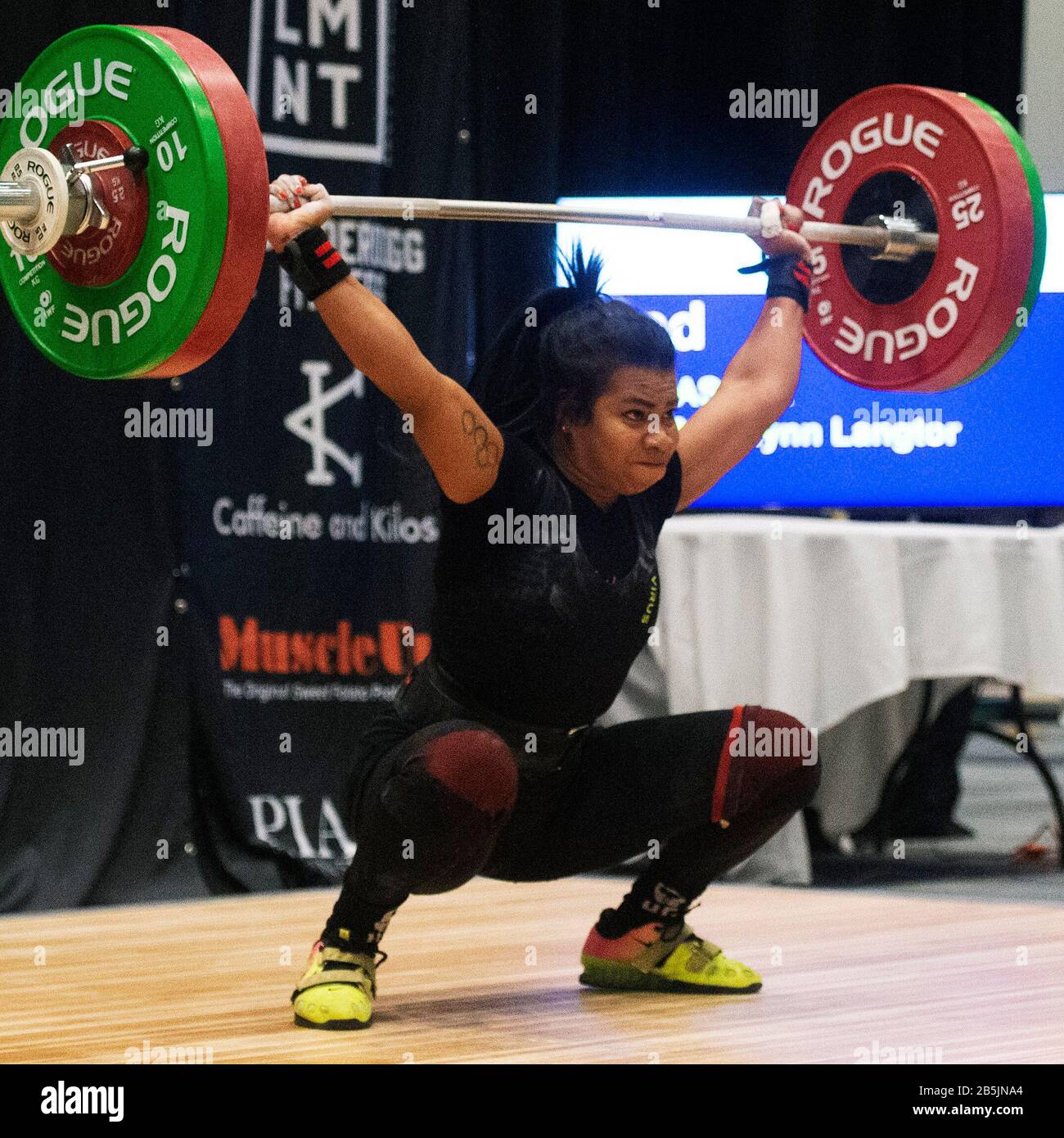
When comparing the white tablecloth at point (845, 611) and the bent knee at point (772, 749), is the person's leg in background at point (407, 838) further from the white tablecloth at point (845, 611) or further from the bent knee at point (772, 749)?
the white tablecloth at point (845, 611)

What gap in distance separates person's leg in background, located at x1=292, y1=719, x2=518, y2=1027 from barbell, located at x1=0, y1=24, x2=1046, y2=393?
59 centimetres

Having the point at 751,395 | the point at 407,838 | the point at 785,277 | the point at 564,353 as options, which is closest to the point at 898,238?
the point at 785,277

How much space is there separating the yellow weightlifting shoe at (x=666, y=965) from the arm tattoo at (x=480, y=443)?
767 mm

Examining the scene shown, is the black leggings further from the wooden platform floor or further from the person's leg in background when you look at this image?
the wooden platform floor

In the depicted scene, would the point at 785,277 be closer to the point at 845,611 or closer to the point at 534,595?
the point at 534,595

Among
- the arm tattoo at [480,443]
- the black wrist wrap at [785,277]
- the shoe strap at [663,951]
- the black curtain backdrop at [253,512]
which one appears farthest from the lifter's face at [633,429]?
the black curtain backdrop at [253,512]

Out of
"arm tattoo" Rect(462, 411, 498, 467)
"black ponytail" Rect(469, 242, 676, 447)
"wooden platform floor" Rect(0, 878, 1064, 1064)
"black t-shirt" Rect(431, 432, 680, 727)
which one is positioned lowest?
"wooden platform floor" Rect(0, 878, 1064, 1064)

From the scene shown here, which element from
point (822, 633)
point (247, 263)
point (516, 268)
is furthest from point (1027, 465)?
point (247, 263)

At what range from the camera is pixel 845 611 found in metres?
3.89

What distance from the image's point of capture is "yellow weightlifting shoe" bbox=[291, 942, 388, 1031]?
2.44 m

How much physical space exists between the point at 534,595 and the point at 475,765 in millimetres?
250

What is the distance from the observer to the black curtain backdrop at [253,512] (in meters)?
3.71

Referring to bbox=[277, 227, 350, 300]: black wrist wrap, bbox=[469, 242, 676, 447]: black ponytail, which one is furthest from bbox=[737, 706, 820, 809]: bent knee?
bbox=[277, 227, 350, 300]: black wrist wrap
